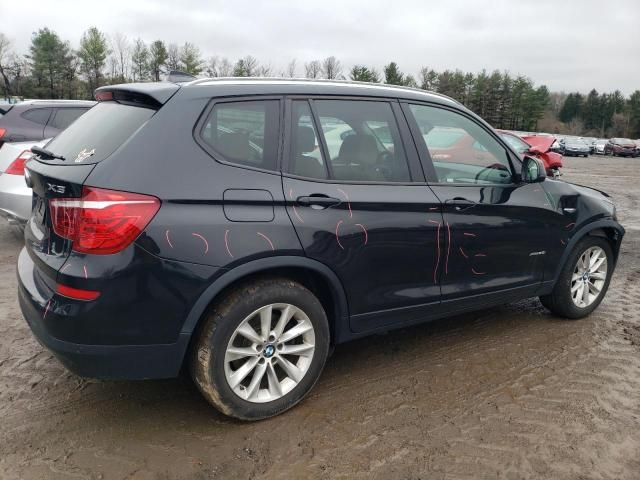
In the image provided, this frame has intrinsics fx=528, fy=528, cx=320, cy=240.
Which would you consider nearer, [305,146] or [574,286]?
[305,146]

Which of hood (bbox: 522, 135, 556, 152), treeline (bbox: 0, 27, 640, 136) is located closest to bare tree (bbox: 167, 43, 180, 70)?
treeline (bbox: 0, 27, 640, 136)

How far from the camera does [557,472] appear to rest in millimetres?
2486

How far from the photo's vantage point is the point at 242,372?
2.70 m

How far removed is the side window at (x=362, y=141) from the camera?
298cm

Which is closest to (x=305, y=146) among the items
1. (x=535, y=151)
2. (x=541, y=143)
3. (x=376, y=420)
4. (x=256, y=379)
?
(x=256, y=379)

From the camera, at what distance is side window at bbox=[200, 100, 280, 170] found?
2617mm

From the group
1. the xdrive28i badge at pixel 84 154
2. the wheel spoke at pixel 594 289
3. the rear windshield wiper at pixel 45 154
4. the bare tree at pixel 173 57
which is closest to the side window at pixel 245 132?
the xdrive28i badge at pixel 84 154

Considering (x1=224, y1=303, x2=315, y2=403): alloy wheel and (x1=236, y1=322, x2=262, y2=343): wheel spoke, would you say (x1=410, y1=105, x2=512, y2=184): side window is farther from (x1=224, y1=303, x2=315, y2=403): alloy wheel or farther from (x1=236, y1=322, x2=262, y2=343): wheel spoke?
(x1=236, y1=322, x2=262, y2=343): wheel spoke

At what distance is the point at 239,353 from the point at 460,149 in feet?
7.00

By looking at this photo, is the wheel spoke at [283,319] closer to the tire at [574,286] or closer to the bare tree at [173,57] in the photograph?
the tire at [574,286]

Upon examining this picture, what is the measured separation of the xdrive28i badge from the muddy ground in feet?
4.49

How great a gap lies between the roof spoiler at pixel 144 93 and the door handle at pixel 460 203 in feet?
5.72

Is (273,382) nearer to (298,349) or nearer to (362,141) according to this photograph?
(298,349)

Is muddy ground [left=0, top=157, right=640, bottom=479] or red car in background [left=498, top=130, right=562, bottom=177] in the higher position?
red car in background [left=498, top=130, right=562, bottom=177]
